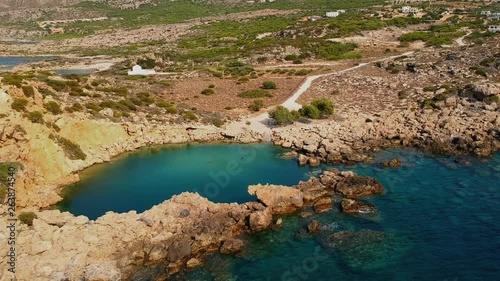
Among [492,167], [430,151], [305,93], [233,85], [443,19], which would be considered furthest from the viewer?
[443,19]

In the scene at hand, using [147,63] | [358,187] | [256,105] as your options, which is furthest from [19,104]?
[147,63]

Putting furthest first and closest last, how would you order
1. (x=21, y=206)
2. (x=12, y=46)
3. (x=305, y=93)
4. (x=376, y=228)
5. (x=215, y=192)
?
(x=12, y=46) < (x=305, y=93) < (x=215, y=192) < (x=21, y=206) < (x=376, y=228)

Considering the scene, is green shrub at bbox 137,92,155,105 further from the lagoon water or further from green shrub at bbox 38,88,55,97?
the lagoon water

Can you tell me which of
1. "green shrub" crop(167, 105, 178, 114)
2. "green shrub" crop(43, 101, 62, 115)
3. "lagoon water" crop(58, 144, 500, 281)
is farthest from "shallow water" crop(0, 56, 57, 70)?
"lagoon water" crop(58, 144, 500, 281)

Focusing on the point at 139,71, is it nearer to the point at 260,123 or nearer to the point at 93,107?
the point at 93,107

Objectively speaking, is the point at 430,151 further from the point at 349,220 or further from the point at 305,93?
the point at 305,93

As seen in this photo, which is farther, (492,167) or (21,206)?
(492,167)

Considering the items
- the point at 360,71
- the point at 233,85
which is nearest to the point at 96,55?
the point at 233,85
